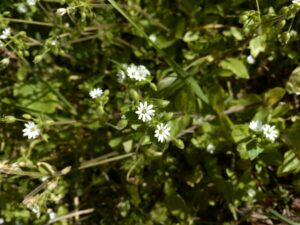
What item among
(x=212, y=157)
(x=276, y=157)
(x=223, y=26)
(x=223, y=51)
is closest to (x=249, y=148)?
(x=276, y=157)

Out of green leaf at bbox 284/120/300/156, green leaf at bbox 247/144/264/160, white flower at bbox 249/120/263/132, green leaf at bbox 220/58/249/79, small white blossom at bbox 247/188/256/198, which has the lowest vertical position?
small white blossom at bbox 247/188/256/198

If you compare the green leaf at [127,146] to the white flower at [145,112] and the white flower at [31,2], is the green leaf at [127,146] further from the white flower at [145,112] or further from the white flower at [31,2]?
the white flower at [31,2]

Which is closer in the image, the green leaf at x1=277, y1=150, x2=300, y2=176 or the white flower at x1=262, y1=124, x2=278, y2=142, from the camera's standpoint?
the white flower at x1=262, y1=124, x2=278, y2=142

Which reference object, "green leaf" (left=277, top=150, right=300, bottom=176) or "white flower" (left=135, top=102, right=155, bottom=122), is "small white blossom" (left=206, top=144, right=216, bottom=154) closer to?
"green leaf" (left=277, top=150, right=300, bottom=176)

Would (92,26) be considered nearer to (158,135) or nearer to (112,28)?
(112,28)

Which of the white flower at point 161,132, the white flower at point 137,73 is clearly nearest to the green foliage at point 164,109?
the white flower at point 137,73

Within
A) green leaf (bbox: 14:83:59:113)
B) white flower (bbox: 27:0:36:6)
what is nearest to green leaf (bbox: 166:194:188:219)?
green leaf (bbox: 14:83:59:113)

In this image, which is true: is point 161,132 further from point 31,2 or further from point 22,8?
point 22,8
